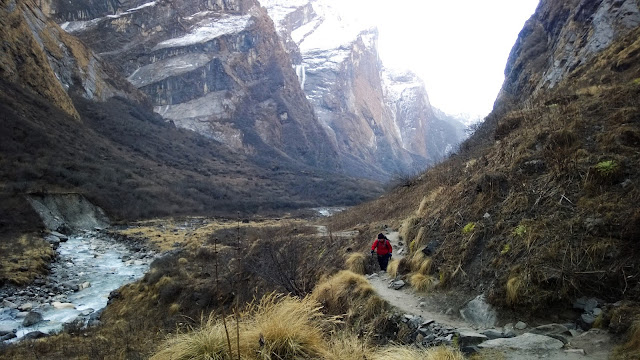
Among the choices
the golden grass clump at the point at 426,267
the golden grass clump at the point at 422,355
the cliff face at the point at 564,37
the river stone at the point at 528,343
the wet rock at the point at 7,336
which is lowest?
the wet rock at the point at 7,336

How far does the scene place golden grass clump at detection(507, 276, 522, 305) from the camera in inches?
207

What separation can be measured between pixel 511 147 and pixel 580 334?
538cm

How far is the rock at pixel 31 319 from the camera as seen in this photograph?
12.7m

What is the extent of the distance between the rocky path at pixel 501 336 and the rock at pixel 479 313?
0.10 m

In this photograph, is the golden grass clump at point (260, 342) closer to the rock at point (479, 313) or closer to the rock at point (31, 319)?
the rock at point (479, 313)

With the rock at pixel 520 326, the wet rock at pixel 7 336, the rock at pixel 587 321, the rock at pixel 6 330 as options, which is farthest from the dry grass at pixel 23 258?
the rock at pixel 587 321

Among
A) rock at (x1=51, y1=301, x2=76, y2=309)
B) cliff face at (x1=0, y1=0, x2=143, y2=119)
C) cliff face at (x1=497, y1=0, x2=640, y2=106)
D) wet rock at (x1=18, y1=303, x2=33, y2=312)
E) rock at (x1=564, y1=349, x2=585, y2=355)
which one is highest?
cliff face at (x1=0, y1=0, x2=143, y2=119)

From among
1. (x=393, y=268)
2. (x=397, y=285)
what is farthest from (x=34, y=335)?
(x=397, y=285)

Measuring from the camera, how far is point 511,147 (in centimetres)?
873

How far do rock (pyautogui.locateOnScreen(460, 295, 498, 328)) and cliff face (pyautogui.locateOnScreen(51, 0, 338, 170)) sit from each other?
125 m

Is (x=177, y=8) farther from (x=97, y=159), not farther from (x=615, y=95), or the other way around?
(x=615, y=95)

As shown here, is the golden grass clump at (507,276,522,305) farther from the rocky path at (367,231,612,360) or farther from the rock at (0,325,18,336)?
the rock at (0,325,18,336)

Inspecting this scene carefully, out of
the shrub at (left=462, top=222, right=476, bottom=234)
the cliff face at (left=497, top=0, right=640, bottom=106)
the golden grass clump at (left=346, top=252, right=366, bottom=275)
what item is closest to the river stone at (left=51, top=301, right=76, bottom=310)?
the golden grass clump at (left=346, top=252, right=366, bottom=275)

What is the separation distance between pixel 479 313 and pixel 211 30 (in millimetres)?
156914
